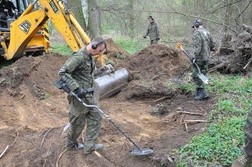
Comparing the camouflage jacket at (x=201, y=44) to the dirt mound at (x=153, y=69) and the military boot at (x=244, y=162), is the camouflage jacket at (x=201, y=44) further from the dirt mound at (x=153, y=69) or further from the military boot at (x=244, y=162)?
the military boot at (x=244, y=162)

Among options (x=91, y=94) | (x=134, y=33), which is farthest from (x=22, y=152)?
(x=134, y=33)

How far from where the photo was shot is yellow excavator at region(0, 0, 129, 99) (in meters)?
9.49

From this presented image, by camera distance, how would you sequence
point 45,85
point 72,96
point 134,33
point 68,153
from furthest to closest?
1. point 134,33
2. point 45,85
3. point 68,153
4. point 72,96

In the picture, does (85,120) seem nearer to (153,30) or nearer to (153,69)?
(153,69)

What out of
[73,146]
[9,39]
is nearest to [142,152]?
[73,146]

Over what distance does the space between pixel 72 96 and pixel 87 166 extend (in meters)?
1.18

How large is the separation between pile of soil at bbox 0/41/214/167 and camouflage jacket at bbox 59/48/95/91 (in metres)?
1.29

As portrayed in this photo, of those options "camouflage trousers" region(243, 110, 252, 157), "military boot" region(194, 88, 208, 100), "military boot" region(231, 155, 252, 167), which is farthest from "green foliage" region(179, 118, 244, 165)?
"military boot" region(194, 88, 208, 100)

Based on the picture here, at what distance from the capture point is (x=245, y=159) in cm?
418

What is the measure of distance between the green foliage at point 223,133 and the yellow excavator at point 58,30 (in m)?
2.79

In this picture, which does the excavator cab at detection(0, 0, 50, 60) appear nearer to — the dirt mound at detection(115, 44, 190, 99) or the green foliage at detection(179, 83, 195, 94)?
the dirt mound at detection(115, 44, 190, 99)

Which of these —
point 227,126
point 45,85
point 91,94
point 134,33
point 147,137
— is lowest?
point 134,33

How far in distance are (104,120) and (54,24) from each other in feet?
11.8

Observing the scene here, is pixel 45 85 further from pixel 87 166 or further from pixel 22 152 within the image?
pixel 87 166
